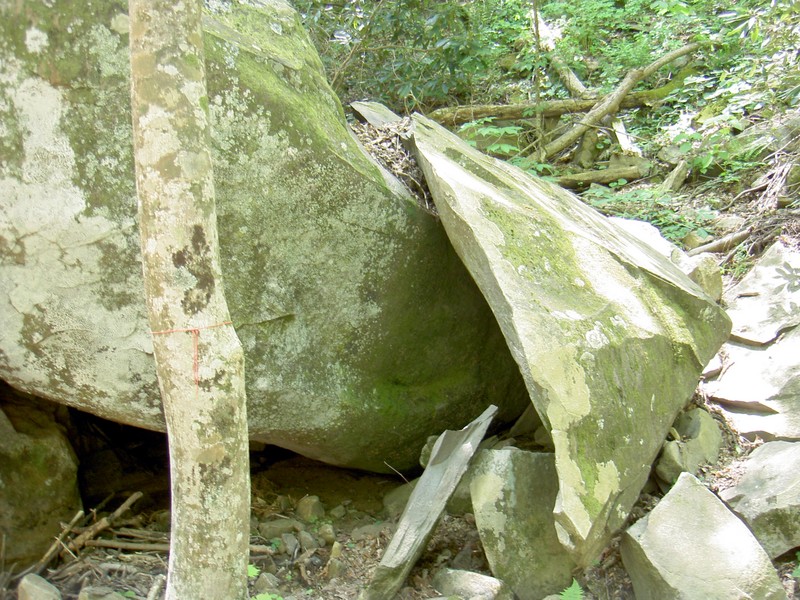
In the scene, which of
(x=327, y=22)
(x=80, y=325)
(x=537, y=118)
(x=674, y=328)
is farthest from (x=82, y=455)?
(x=537, y=118)

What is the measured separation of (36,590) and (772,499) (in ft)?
10.7

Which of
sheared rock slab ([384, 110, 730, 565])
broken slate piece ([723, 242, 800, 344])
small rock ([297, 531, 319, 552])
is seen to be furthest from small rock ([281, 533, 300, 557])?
broken slate piece ([723, 242, 800, 344])

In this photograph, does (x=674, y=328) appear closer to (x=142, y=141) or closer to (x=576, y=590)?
(x=576, y=590)

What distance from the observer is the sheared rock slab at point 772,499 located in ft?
10.9

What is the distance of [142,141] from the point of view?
224cm

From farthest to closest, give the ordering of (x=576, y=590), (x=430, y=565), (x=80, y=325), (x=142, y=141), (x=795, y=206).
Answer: (x=795, y=206) < (x=430, y=565) < (x=80, y=325) < (x=576, y=590) < (x=142, y=141)

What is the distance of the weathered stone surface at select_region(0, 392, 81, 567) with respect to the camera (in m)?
3.62

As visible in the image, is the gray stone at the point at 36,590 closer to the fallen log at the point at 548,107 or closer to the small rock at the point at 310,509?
the small rock at the point at 310,509

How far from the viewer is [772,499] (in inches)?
133

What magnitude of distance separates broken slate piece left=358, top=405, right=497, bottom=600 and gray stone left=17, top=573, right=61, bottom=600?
1.29 meters

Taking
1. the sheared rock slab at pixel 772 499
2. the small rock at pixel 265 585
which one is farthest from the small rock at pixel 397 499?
the sheared rock slab at pixel 772 499

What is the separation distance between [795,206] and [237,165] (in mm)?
4301

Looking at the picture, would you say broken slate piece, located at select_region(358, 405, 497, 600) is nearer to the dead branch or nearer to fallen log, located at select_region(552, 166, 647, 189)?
the dead branch

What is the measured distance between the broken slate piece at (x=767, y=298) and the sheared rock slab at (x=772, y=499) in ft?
3.52
